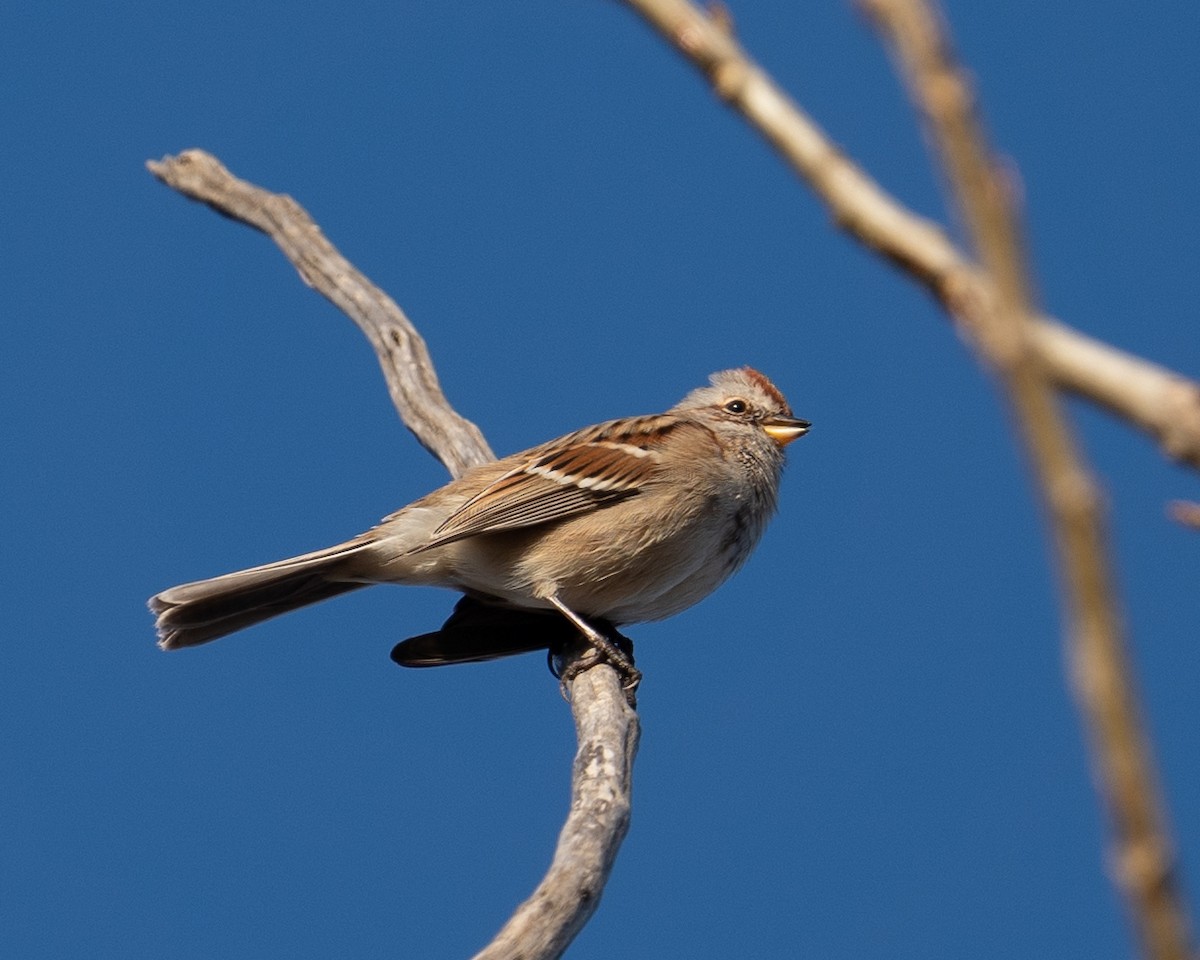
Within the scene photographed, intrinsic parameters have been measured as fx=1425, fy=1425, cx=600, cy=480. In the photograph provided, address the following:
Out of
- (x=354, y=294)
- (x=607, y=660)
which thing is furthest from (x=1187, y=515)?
(x=354, y=294)

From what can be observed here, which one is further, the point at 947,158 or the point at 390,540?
the point at 390,540

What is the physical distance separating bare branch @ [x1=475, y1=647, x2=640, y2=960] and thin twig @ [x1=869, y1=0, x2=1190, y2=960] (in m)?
2.18

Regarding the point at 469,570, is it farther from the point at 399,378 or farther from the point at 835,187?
the point at 835,187

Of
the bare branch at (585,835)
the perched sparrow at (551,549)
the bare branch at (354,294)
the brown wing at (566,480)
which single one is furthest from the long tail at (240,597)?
the bare branch at (585,835)

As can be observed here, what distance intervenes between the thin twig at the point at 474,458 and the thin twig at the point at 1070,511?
2235 millimetres

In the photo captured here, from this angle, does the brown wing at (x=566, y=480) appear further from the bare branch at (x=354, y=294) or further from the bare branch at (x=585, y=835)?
the bare branch at (x=585, y=835)

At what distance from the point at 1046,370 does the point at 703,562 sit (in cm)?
479

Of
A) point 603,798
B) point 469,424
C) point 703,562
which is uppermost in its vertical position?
point 469,424

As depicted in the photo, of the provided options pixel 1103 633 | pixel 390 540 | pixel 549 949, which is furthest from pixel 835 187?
pixel 390 540

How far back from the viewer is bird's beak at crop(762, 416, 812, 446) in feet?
19.4

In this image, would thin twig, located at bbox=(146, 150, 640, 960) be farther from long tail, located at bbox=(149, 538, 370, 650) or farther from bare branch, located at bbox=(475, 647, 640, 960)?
long tail, located at bbox=(149, 538, 370, 650)

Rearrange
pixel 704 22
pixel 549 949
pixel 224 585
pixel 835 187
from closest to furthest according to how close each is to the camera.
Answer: pixel 835 187, pixel 704 22, pixel 549 949, pixel 224 585

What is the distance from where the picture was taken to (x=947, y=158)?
67cm

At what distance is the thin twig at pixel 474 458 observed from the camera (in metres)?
2.97
